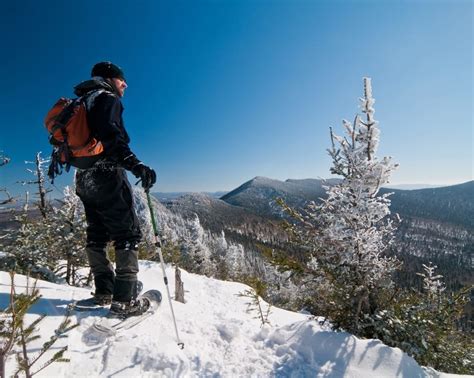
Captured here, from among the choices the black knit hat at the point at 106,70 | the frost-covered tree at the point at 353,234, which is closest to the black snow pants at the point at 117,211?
the black knit hat at the point at 106,70

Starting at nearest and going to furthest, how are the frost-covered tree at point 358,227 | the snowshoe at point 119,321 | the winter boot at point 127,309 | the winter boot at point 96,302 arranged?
the snowshoe at point 119,321 < the winter boot at point 127,309 < the winter boot at point 96,302 < the frost-covered tree at point 358,227

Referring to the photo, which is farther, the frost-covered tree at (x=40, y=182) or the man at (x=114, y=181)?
the frost-covered tree at (x=40, y=182)

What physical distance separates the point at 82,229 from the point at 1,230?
10.3 feet

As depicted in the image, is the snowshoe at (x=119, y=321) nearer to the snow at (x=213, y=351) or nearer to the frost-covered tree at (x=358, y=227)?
the snow at (x=213, y=351)

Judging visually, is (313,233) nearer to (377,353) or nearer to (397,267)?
(397,267)

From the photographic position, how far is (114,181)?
3.84 metres

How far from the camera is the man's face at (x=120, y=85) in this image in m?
4.04

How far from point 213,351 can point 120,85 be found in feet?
13.1

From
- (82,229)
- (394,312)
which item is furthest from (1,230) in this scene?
(394,312)

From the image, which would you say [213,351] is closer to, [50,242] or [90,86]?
[90,86]

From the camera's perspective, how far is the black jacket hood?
12.2ft

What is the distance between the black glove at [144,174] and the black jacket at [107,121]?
7cm

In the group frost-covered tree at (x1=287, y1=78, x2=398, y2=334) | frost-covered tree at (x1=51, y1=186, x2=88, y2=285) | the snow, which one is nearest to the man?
the snow

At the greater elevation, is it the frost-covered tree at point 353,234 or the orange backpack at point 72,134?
the orange backpack at point 72,134
